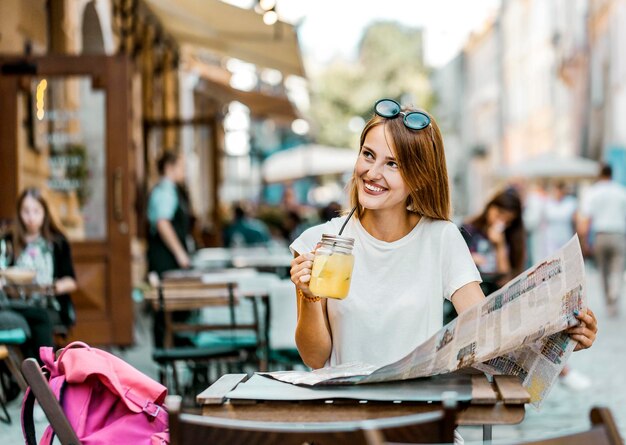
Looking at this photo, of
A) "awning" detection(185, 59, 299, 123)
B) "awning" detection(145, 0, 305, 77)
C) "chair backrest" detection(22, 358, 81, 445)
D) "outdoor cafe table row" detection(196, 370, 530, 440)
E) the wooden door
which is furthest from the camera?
"awning" detection(185, 59, 299, 123)

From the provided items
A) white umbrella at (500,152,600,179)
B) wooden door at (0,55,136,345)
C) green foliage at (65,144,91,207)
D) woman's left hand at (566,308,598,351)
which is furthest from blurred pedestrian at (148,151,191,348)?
white umbrella at (500,152,600,179)

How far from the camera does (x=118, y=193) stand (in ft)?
33.1

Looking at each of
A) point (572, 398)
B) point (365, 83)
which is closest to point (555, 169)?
point (572, 398)

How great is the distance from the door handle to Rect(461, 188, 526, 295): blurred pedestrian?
2866mm

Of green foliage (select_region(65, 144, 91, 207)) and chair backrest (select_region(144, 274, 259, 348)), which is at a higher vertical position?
green foliage (select_region(65, 144, 91, 207))

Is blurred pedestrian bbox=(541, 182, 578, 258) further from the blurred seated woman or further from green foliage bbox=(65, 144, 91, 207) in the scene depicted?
the blurred seated woman

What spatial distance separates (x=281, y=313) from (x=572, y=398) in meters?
2.18

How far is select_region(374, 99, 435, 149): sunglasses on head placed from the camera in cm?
341

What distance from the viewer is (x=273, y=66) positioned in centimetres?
1569

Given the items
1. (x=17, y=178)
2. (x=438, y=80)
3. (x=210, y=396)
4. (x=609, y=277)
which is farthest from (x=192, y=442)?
(x=438, y=80)

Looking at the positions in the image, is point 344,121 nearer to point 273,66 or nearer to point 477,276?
point 273,66

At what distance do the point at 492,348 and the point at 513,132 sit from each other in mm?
48511

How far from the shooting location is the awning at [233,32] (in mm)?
12367

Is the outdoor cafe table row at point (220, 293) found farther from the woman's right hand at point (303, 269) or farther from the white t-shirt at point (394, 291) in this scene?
the woman's right hand at point (303, 269)
